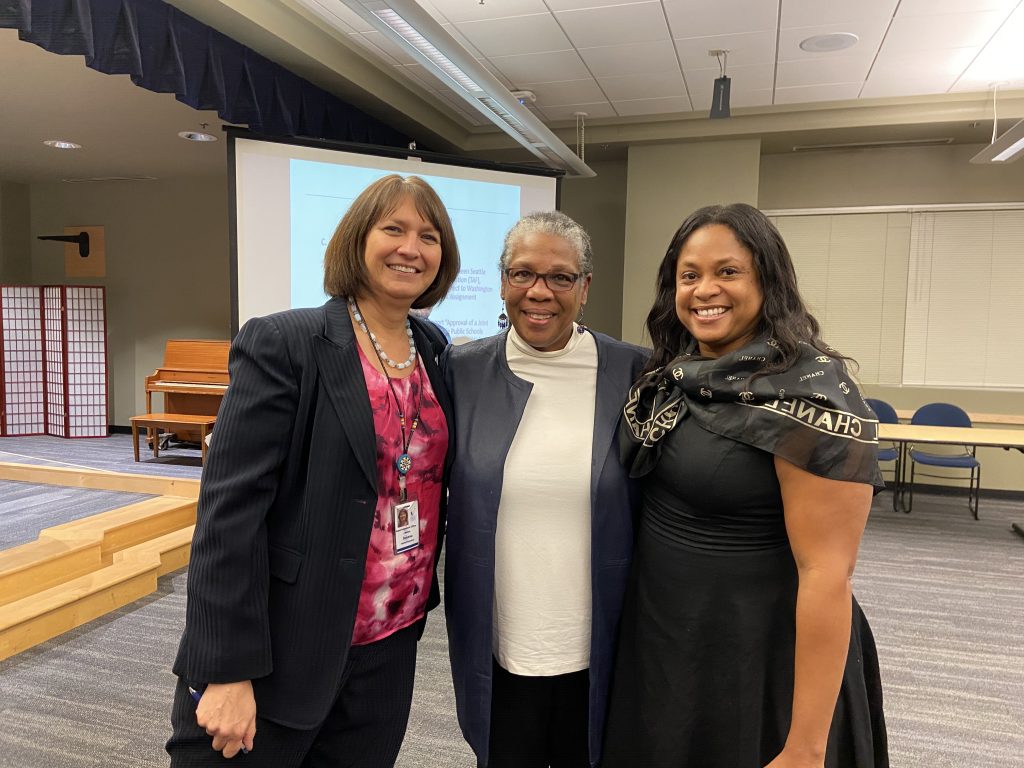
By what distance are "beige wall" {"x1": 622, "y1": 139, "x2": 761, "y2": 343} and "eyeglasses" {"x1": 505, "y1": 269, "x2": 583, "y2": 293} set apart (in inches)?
176

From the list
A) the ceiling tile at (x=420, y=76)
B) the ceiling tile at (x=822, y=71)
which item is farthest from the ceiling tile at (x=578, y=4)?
the ceiling tile at (x=822, y=71)

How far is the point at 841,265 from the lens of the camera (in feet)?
20.1

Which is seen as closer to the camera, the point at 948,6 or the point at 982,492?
the point at 948,6

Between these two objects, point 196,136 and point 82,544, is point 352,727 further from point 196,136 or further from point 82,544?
point 196,136

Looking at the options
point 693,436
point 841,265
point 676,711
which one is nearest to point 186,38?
point 693,436

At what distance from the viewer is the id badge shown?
3.96 ft

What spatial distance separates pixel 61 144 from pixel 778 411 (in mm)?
7665

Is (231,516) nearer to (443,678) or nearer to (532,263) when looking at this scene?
(532,263)

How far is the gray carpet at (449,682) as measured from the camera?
221 centimetres

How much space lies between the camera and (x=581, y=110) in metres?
5.46

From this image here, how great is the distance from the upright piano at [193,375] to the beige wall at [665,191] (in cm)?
425

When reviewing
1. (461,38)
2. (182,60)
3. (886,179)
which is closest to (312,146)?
(182,60)

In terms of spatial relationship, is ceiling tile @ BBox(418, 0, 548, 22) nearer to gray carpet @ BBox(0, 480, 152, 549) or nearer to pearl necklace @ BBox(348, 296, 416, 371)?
pearl necklace @ BBox(348, 296, 416, 371)

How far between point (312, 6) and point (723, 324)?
3569 mm
